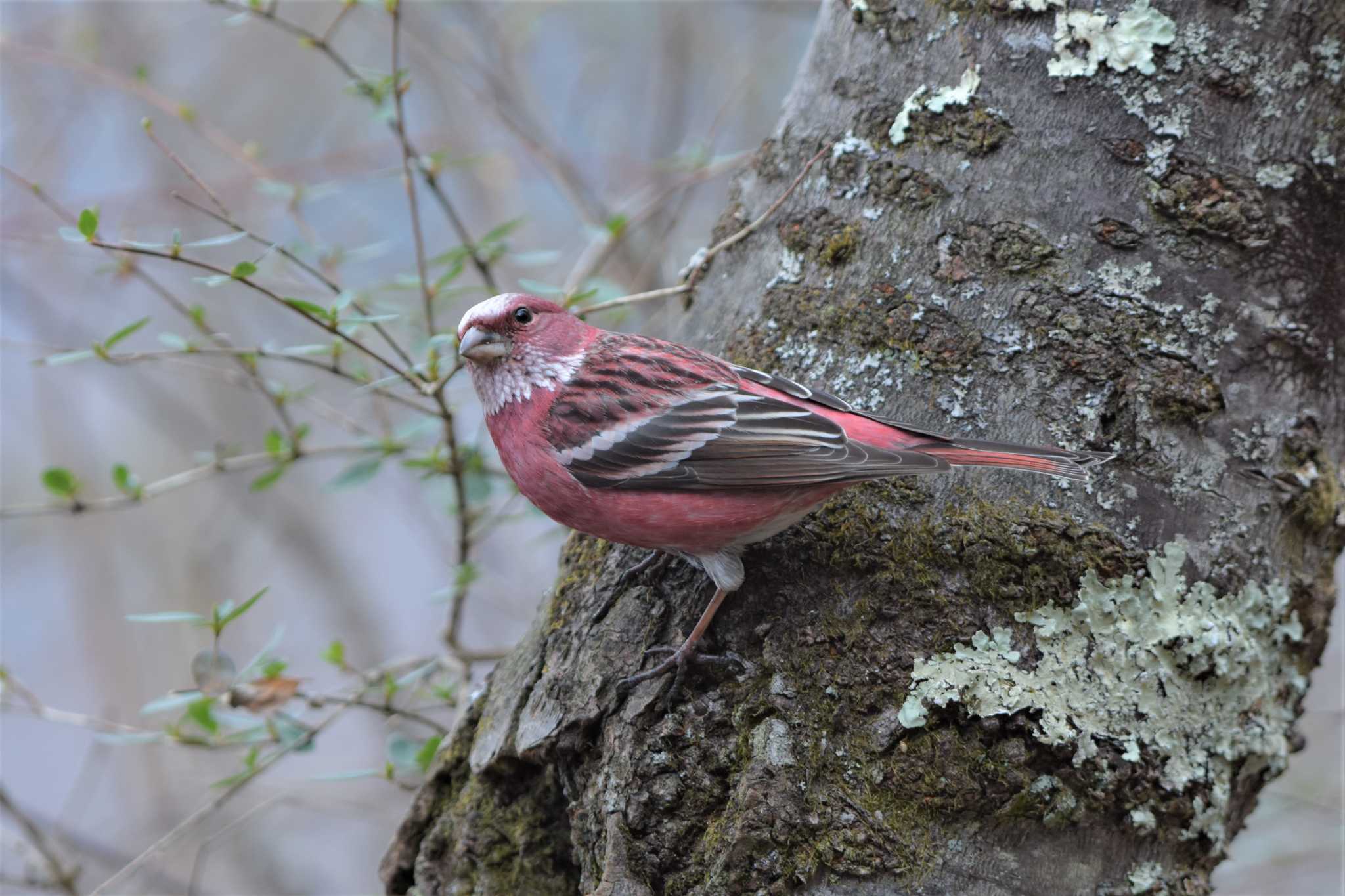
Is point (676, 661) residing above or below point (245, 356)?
below

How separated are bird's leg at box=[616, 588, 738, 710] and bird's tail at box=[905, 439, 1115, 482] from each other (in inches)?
28.5

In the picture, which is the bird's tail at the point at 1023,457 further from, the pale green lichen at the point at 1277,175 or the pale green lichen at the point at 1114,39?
the pale green lichen at the point at 1114,39

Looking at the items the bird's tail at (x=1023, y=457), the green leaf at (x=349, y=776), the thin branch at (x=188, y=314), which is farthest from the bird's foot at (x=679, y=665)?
the thin branch at (x=188, y=314)

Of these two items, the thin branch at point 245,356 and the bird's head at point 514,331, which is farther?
the bird's head at point 514,331

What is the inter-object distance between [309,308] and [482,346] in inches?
22.4

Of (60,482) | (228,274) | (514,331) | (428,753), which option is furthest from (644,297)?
(60,482)

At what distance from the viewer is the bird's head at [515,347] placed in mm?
3252

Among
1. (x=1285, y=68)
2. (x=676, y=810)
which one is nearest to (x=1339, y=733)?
(x=1285, y=68)

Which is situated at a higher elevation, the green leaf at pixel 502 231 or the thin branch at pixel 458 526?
the green leaf at pixel 502 231

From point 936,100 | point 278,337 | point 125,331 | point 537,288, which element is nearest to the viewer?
point 936,100

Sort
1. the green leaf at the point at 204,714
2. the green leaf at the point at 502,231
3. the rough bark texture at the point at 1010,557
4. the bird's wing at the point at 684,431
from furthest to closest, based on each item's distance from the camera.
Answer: the green leaf at the point at 502,231 < the green leaf at the point at 204,714 < the bird's wing at the point at 684,431 < the rough bark texture at the point at 1010,557

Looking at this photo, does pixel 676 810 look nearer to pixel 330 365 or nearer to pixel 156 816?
pixel 330 365

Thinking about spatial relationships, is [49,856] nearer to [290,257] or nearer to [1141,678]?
[290,257]

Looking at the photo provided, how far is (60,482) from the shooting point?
336 centimetres
